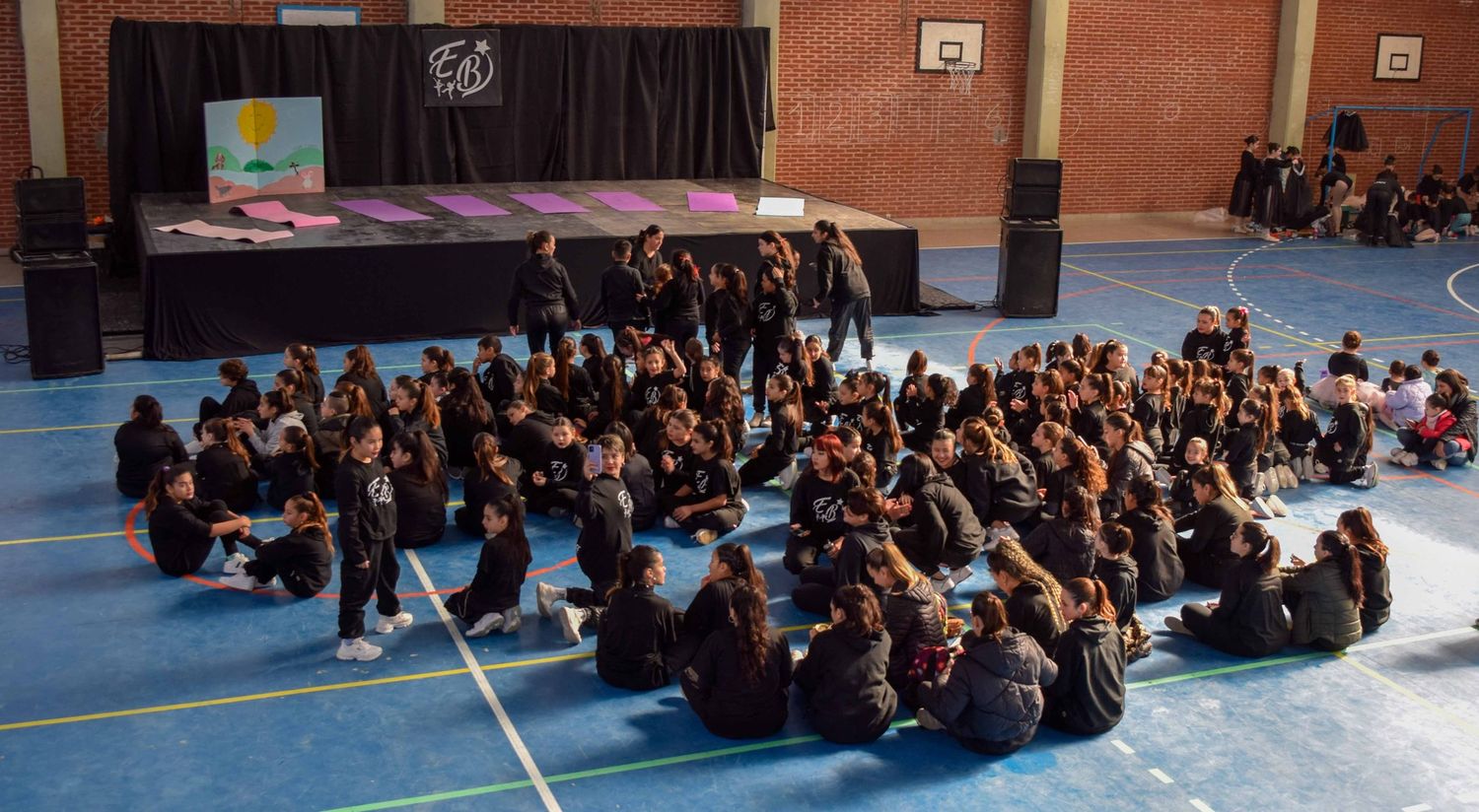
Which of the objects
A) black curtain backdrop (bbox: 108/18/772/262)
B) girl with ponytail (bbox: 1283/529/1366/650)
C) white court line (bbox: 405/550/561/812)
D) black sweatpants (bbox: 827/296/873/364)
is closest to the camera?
white court line (bbox: 405/550/561/812)

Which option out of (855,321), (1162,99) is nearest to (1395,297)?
(1162,99)

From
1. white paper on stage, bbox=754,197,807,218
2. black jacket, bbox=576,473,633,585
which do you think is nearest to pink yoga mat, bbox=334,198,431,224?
white paper on stage, bbox=754,197,807,218

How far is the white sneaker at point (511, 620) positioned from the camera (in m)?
8.70

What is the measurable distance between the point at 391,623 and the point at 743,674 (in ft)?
8.49

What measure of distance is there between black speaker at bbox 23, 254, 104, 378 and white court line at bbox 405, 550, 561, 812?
250 inches

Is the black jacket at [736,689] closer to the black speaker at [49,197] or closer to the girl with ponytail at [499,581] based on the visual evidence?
the girl with ponytail at [499,581]

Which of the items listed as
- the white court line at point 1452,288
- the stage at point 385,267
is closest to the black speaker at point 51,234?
the stage at point 385,267

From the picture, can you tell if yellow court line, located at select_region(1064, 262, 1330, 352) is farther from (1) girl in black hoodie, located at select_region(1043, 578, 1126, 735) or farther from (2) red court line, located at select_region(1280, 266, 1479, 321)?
(1) girl in black hoodie, located at select_region(1043, 578, 1126, 735)

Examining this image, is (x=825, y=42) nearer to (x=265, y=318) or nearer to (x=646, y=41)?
(x=646, y=41)

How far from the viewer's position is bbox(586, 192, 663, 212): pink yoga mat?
1945 centimetres

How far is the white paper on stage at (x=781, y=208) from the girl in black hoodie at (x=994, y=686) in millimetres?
12214

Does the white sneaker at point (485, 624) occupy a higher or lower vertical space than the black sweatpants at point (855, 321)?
lower

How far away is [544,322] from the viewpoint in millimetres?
13656

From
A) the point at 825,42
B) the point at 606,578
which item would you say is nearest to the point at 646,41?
the point at 825,42
